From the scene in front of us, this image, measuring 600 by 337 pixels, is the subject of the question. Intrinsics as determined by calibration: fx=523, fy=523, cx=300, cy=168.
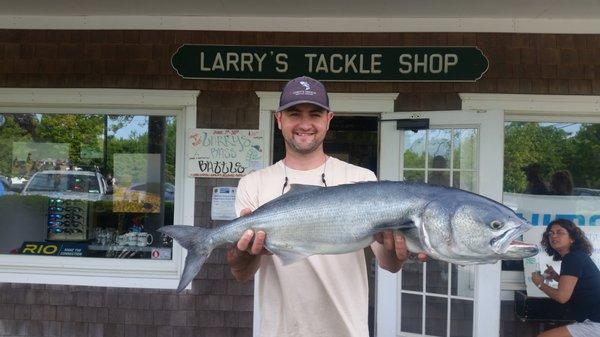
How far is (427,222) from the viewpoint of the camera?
1877 millimetres

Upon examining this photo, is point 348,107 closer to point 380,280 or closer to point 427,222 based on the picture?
point 380,280

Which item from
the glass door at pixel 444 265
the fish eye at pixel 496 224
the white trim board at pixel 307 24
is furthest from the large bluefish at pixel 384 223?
the white trim board at pixel 307 24

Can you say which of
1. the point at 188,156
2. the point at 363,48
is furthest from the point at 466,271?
the point at 188,156

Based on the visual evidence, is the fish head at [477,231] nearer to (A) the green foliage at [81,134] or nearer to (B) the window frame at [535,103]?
(B) the window frame at [535,103]

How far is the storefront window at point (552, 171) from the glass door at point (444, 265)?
0.54m

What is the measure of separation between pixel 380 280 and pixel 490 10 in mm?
2580

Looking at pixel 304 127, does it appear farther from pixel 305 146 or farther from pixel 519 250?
pixel 519 250

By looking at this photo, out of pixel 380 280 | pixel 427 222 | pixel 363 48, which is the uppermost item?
pixel 363 48

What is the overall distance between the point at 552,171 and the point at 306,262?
3.73m

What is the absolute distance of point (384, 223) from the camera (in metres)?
1.94

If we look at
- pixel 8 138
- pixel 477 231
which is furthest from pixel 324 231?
pixel 8 138

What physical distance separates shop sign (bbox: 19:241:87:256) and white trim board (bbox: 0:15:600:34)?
6.97ft

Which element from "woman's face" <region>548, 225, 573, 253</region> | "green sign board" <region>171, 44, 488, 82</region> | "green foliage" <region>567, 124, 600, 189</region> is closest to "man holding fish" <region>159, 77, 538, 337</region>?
"green sign board" <region>171, 44, 488, 82</region>

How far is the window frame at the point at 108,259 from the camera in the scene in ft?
16.1
